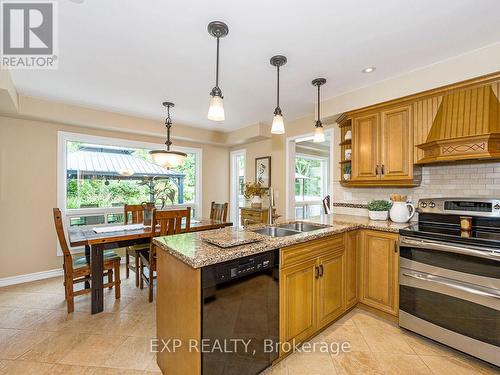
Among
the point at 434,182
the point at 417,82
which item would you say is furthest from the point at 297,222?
the point at 417,82

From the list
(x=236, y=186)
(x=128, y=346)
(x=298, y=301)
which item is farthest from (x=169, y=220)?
(x=236, y=186)

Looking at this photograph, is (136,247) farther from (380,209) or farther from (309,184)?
(309,184)

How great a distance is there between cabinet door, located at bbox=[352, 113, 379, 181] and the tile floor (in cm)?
159

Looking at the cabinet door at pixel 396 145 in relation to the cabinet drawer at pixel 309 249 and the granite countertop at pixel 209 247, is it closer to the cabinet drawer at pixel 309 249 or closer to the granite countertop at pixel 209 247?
the cabinet drawer at pixel 309 249

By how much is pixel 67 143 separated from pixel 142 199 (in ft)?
4.74

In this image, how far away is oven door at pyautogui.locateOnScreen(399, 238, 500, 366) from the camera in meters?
1.68

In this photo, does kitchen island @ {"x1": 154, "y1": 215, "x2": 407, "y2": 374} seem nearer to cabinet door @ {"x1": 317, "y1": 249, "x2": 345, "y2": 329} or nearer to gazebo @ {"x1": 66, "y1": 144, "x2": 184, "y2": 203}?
cabinet door @ {"x1": 317, "y1": 249, "x2": 345, "y2": 329}

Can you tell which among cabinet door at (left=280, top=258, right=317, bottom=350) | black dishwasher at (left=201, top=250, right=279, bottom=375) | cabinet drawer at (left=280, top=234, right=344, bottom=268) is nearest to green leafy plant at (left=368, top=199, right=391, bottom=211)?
cabinet drawer at (left=280, top=234, right=344, bottom=268)

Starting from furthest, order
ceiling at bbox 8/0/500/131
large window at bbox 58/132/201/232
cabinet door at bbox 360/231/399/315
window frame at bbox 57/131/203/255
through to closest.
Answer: large window at bbox 58/132/201/232
window frame at bbox 57/131/203/255
cabinet door at bbox 360/231/399/315
ceiling at bbox 8/0/500/131

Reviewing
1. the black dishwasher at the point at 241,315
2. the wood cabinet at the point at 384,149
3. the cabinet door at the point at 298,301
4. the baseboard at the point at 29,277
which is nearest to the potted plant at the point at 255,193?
the wood cabinet at the point at 384,149

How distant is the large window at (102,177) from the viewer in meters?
3.70

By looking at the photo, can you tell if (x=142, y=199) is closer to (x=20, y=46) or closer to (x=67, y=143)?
(x=67, y=143)

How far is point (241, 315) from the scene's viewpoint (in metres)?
1.47

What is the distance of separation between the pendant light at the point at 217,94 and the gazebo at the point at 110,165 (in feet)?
10.1
